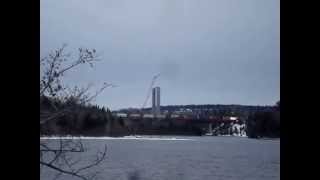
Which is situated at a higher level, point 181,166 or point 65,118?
point 65,118

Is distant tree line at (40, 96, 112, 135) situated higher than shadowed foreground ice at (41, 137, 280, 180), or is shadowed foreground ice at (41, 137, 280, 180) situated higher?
distant tree line at (40, 96, 112, 135)

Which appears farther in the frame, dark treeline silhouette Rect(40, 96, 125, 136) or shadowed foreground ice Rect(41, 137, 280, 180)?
shadowed foreground ice Rect(41, 137, 280, 180)

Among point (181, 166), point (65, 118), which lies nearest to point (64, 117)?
point (65, 118)

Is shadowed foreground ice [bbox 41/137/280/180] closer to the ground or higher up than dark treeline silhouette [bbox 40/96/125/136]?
closer to the ground

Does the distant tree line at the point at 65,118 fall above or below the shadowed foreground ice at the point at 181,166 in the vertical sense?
above

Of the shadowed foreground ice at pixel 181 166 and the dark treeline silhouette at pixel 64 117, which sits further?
the shadowed foreground ice at pixel 181 166

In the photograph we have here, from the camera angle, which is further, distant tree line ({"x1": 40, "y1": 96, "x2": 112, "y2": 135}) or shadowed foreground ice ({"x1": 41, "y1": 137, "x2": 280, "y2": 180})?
shadowed foreground ice ({"x1": 41, "y1": 137, "x2": 280, "y2": 180})

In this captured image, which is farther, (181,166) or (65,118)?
(181,166)

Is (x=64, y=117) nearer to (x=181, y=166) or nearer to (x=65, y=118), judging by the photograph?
(x=65, y=118)
